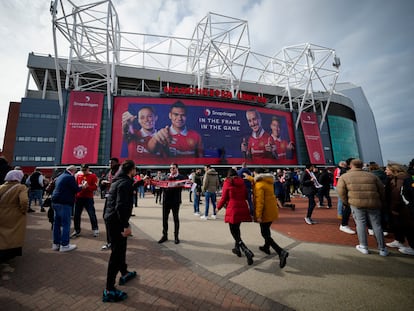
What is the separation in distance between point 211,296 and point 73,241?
14.2 ft

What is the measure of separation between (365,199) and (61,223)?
680 centimetres

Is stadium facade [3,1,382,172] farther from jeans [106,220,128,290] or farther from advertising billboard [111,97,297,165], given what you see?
jeans [106,220,128,290]

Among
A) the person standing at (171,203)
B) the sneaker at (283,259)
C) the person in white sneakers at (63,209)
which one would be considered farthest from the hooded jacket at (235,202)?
the person in white sneakers at (63,209)

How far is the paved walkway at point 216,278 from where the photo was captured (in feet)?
7.34

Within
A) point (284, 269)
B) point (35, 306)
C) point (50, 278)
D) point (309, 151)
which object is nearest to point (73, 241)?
point (50, 278)

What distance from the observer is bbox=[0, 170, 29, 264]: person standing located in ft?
10.2

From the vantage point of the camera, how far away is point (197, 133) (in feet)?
86.5

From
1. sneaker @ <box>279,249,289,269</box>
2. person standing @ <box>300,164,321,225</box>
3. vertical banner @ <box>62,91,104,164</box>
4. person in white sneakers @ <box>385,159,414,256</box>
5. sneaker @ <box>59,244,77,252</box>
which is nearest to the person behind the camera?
sneaker @ <box>279,249,289,269</box>

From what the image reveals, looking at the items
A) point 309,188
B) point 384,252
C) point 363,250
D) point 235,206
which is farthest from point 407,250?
point 235,206

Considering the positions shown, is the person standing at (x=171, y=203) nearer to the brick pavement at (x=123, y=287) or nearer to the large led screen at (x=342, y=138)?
the brick pavement at (x=123, y=287)

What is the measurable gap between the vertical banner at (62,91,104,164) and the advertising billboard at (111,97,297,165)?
213 centimetres

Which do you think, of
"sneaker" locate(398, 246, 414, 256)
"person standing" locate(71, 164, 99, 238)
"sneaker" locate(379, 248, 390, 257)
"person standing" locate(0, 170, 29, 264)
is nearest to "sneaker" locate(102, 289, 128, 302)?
"person standing" locate(0, 170, 29, 264)

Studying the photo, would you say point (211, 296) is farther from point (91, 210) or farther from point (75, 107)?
point (75, 107)

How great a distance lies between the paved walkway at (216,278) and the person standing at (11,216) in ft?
1.38
